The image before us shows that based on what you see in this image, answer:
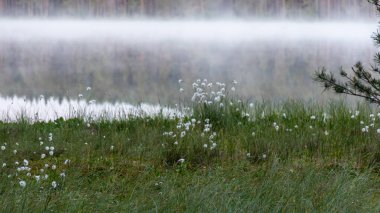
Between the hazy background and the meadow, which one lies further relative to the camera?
the hazy background

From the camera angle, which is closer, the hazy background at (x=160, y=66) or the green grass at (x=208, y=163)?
the green grass at (x=208, y=163)

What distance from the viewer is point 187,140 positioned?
973cm

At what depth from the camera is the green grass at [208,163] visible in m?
6.34

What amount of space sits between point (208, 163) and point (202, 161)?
10 cm

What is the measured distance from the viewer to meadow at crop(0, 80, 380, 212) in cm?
637

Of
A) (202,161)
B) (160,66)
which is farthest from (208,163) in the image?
(160,66)

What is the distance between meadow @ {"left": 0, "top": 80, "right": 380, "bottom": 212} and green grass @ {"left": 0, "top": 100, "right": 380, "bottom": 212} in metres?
0.02

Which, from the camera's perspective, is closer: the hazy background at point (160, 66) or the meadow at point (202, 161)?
the meadow at point (202, 161)

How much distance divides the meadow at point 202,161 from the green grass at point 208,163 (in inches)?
0.6

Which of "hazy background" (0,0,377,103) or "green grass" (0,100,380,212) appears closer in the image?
"green grass" (0,100,380,212)

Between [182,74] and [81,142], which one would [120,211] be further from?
[182,74]

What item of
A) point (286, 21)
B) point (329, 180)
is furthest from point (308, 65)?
point (286, 21)

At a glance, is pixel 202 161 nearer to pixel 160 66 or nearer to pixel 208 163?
pixel 208 163

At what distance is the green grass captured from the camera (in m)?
6.34
